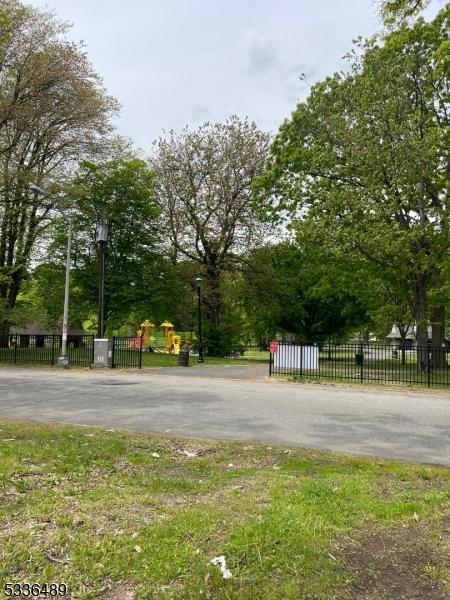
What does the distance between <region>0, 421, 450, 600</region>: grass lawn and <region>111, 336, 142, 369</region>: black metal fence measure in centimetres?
1779

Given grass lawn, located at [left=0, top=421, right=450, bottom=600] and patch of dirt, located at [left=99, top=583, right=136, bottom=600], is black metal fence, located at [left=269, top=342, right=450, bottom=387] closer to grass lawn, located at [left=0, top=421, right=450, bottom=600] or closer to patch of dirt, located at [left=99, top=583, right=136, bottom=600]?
grass lawn, located at [left=0, top=421, right=450, bottom=600]

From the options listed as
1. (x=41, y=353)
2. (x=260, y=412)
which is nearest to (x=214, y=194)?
(x=41, y=353)

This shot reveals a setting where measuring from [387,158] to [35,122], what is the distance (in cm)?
1764

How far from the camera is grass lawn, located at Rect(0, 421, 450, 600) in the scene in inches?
124

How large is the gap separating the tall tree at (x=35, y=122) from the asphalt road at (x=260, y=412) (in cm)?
1438

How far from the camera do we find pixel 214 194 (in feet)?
120

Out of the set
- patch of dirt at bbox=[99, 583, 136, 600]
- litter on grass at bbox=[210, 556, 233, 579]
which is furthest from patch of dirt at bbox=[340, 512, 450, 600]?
patch of dirt at bbox=[99, 583, 136, 600]

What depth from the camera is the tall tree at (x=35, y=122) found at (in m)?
24.2

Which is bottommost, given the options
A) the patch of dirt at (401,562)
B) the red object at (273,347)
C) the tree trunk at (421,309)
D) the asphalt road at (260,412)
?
the asphalt road at (260,412)

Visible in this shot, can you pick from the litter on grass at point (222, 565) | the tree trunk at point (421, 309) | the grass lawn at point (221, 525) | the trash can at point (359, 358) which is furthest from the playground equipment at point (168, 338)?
the litter on grass at point (222, 565)

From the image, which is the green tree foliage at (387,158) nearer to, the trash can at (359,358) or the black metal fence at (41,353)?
the trash can at (359,358)

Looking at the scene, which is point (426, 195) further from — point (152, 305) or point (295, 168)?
point (152, 305)

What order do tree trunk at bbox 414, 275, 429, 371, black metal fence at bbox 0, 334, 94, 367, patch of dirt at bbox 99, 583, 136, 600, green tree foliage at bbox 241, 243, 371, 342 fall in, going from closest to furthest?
1. patch of dirt at bbox 99, 583, 136, 600
2. tree trunk at bbox 414, 275, 429, 371
3. black metal fence at bbox 0, 334, 94, 367
4. green tree foliage at bbox 241, 243, 371, 342

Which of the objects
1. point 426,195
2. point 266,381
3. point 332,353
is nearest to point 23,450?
point 266,381
